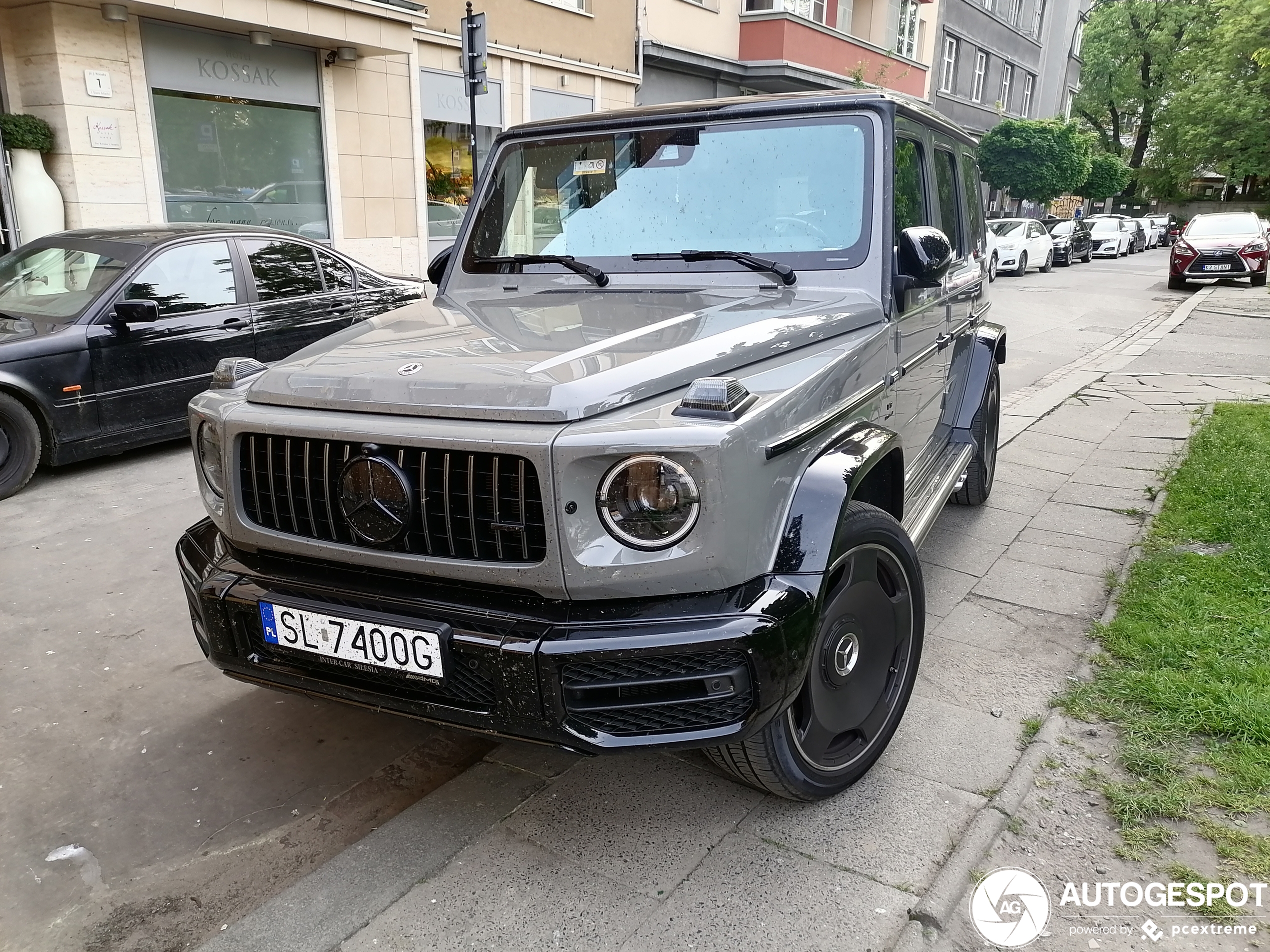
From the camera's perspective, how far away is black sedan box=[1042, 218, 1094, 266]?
89.9 feet

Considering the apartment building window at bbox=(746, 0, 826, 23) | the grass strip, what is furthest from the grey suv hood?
the apartment building window at bbox=(746, 0, 826, 23)

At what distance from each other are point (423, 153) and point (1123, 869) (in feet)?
48.7

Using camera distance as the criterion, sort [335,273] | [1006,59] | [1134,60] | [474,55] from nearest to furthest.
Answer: [335,273]
[474,55]
[1006,59]
[1134,60]

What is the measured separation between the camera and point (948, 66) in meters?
34.1

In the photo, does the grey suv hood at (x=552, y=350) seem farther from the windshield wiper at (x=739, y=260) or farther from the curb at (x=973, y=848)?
the curb at (x=973, y=848)

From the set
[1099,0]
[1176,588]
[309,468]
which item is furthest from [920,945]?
[1099,0]

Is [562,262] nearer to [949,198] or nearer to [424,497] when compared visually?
[424,497]

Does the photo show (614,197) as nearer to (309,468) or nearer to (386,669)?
(309,468)

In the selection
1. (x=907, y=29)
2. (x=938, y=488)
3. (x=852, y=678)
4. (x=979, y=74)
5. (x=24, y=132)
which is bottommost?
(x=852, y=678)

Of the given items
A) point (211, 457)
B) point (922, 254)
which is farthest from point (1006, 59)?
point (211, 457)

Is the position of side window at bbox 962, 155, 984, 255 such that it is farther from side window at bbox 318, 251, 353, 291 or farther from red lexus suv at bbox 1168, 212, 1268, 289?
red lexus suv at bbox 1168, 212, 1268, 289

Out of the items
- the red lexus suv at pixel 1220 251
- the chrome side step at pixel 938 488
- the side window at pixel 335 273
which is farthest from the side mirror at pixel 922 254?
the red lexus suv at pixel 1220 251

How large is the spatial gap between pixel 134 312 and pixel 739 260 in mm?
4645

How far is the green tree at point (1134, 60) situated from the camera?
47438 millimetres
